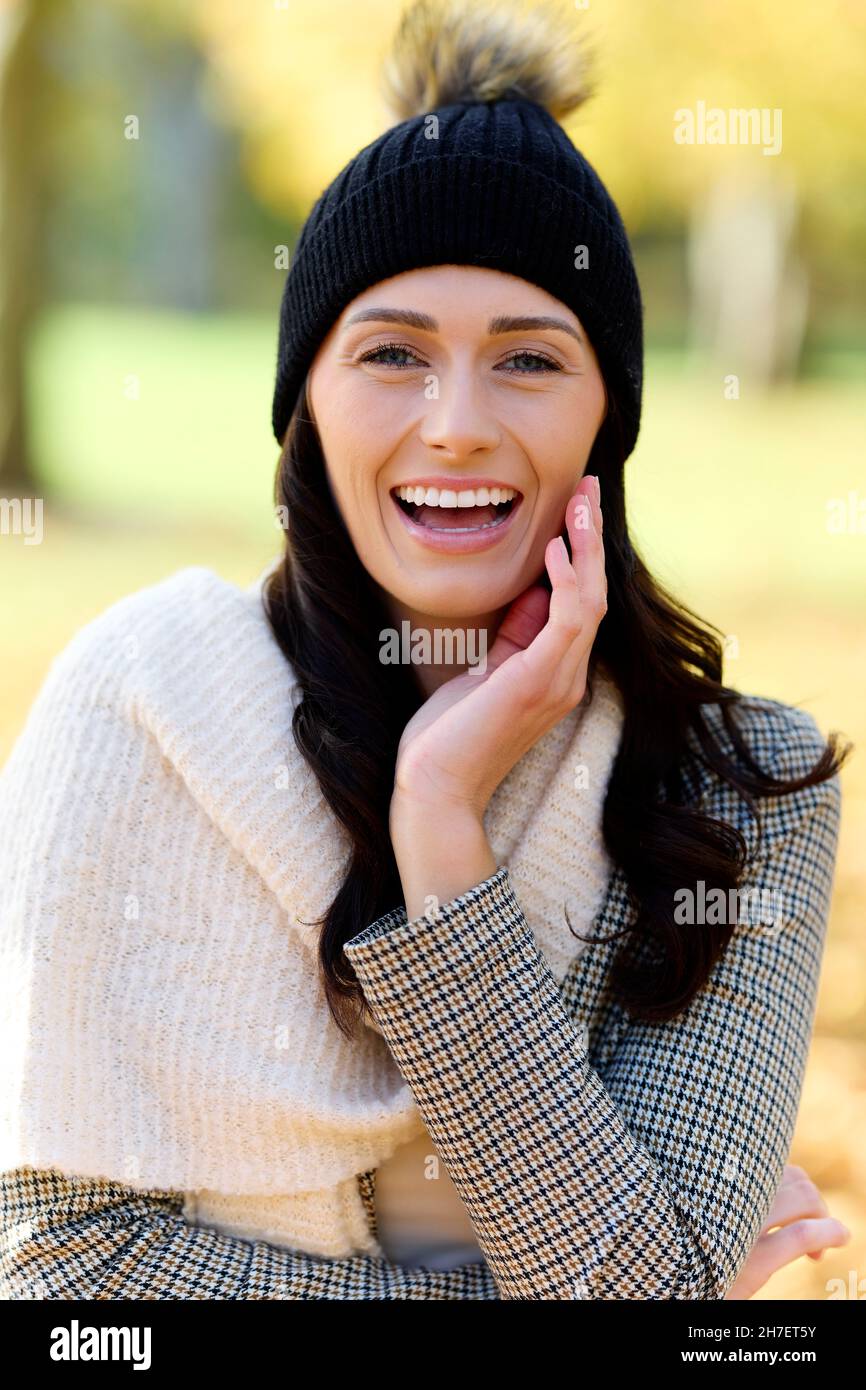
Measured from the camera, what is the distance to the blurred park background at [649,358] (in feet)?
26.6

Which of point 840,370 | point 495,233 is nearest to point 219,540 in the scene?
point 495,233

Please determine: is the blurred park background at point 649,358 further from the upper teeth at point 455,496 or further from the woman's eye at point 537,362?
the upper teeth at point 455,496

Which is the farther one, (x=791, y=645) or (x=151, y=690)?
(x=791, y=645)

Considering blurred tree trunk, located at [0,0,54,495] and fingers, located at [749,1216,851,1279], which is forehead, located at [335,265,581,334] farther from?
blurred tree trunk, located at [0,0,54,495]

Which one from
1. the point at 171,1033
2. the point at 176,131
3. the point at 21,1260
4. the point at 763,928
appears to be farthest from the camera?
the point at 176,131

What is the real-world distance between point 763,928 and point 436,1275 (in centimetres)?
76

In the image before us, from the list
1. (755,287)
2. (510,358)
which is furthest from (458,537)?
(755,287)

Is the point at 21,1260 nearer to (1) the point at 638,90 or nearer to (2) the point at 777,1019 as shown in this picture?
(2) the point at 777,1019

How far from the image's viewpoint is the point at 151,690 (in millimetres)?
2184

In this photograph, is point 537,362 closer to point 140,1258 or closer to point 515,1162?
point 515,1162

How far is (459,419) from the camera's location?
2.14 meters

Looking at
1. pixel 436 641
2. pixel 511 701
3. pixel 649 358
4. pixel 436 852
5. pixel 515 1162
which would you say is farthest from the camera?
pixel 649 358

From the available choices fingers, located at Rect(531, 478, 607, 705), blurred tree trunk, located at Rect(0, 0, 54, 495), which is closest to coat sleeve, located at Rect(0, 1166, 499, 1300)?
fingers, located at Rect(531, 478, 607, 705)

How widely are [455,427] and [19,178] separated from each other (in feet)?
37.9
